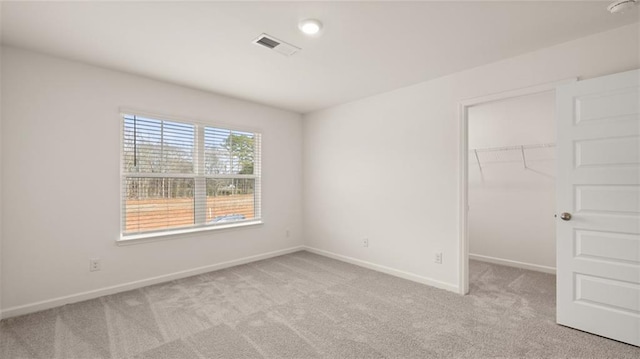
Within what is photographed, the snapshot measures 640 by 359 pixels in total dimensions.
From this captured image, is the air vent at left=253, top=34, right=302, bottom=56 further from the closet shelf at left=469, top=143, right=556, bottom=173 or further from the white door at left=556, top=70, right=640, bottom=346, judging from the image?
the closet shelf at left=469, top=143, right=556, bottom=173

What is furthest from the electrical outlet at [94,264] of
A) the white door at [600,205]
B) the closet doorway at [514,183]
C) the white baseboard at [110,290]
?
the white door at [600,205]

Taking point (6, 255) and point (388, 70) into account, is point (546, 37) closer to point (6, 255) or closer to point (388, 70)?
point (388, 70)

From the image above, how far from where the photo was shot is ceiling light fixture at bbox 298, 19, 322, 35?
216 cm

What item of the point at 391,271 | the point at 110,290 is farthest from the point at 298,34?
the point at 110,290

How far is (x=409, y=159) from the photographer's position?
3596mm

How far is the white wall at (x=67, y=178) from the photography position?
2.59 metres

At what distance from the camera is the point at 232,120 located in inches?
162

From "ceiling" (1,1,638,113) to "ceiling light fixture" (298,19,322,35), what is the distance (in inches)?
1.7

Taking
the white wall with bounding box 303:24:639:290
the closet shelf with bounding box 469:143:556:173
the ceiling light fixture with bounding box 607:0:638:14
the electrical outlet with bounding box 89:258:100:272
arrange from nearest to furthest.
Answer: the ceiling light fixture with bounding box 607:0:638:14
the white wall with bounding box 303:24:639:290
the electrical outlet with bounding box 89:258:100:272
the closet shelf with bounding box 469:143:556:173

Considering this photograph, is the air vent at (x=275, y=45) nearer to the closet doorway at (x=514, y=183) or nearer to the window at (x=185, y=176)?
the window at (x=185, y=176)

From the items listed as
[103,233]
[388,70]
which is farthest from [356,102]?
[103,233]

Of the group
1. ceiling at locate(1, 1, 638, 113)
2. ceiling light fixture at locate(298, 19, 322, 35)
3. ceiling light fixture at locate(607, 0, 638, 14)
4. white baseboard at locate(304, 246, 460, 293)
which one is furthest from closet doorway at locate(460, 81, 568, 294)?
ceiling light fixture at locate(298, 19, 322, 35)

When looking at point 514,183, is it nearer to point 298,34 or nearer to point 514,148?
point 514,148

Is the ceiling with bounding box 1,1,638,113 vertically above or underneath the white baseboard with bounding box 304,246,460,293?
above
